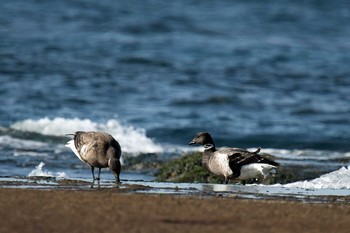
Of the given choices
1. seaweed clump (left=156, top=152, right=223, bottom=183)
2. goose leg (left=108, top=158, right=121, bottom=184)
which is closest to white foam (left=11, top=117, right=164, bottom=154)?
seaweed clump (left=156, top=152, right=223, bottom=183)

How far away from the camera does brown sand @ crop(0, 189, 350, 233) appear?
32.0 ft

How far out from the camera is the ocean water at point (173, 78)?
Result: 2480 centimetres

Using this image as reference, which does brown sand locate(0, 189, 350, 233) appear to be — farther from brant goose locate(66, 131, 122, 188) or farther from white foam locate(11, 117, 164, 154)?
white foam locate(11, 117, 164, 154)

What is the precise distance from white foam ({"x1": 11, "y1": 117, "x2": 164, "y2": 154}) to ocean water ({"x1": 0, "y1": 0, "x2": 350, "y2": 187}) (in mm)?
41

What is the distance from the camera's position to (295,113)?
30.0 metres

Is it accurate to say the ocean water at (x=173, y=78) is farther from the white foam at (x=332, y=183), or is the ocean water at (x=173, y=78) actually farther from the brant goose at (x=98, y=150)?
the white foam at (x=332, y=183)

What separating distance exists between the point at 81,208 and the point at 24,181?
3290 millimetres

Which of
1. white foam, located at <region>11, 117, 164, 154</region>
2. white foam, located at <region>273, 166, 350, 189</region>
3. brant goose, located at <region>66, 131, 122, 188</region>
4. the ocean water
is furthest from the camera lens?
the ocean water

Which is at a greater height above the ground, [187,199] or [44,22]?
[44,22]

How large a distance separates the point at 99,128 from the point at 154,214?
1594cm

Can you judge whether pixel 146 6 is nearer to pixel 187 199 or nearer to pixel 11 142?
pixel 11 142

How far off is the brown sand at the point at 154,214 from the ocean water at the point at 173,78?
6.32 meters

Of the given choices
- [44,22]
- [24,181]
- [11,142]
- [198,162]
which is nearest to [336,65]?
[44,22]

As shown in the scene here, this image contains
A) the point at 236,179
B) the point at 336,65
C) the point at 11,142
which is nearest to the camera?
the point at 236,179
